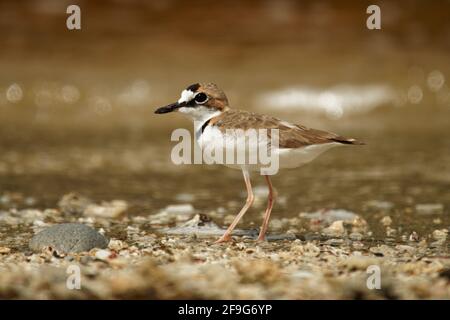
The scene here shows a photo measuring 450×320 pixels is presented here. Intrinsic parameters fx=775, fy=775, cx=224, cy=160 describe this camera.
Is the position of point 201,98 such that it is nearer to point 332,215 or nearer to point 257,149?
point 257,149

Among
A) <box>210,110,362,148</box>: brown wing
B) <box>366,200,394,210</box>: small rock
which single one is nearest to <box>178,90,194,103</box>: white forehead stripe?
<box>210,110,362,148</box>: brown wing

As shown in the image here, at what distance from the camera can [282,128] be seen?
16.5 ft

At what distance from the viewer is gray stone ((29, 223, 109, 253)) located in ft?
15.9

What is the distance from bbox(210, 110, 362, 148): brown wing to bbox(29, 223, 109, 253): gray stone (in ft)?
3.51

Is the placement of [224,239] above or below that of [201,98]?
below

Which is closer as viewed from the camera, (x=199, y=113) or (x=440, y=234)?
(x=199, y=113)

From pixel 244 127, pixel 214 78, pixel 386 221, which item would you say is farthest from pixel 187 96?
pixel 214 78

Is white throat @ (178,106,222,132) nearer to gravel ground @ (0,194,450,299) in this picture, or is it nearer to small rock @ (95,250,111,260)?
gravel ground @ (0,194,450,299)

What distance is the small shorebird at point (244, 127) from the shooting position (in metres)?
4.91

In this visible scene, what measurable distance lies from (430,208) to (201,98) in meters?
2.58

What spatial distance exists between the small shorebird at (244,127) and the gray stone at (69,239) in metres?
0.82

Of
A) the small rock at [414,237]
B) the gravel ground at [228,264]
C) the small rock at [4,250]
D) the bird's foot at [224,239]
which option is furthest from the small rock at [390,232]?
the small rock at [4,250]
